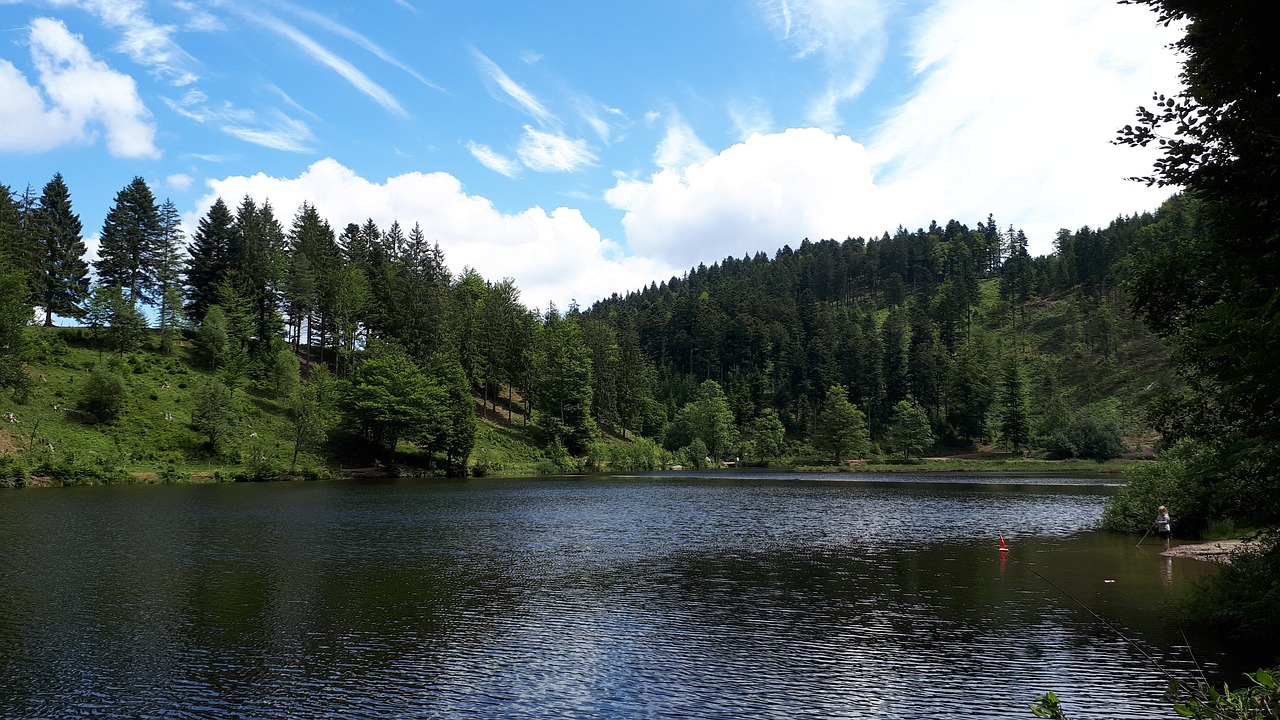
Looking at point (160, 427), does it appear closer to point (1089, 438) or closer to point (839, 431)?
point (839, 431)

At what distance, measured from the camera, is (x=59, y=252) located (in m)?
108

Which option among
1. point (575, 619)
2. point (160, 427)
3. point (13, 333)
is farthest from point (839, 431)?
point (13, 333)

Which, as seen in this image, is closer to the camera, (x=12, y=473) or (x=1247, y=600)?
(x=1247, y=600)

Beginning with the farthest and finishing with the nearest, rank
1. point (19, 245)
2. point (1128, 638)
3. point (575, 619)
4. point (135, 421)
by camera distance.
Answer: point (19, 245)
point (135, 421)
point (575, 619)
point (1128, 638)

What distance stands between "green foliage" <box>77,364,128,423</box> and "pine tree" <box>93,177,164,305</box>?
112ft

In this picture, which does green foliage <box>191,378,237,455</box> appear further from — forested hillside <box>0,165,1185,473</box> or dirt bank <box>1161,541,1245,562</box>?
dirt bank <box>1161,541,1245,562</box>

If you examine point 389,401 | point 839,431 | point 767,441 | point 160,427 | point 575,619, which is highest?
point 389,401

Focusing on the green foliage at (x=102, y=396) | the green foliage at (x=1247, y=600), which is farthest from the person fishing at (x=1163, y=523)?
the green foliage at (x=102, y=396)

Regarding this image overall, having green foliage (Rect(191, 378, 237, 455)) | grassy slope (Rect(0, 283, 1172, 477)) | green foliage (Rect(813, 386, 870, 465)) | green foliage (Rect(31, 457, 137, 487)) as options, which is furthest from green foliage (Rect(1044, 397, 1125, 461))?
green foliage (Rect(31, 457, 137, 487))

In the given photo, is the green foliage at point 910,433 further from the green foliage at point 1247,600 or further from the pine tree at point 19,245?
the pine tree at point 19,245

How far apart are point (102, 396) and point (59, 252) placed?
40.6 meters

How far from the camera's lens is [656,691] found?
16.5 metres

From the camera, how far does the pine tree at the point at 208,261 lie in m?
120

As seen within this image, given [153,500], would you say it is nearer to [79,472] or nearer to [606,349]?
[79,472]
